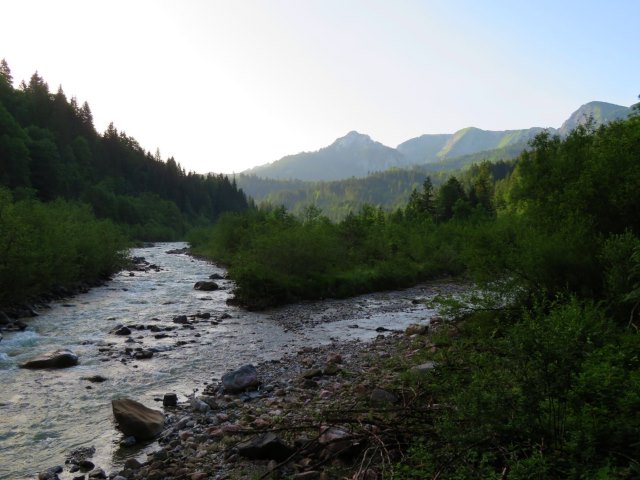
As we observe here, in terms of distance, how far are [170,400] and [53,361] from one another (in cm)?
563

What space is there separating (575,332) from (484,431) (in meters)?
1.98

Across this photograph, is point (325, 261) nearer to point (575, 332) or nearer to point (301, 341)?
point (301, 341)

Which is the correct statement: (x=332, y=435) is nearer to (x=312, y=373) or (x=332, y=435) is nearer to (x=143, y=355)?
(x=312, y=373)

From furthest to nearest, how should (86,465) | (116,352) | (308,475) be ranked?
(116,352)
(86,465)
(308,475)

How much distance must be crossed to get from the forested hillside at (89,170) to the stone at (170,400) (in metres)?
50.9

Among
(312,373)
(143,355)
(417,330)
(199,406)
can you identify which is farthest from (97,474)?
(417,330)

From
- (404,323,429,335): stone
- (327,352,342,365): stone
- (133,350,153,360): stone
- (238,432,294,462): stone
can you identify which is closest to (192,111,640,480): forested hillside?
(238,432,294,462): stone

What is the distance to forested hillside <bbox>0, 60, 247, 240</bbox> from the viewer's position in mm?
66537

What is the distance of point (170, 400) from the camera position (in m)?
10.9

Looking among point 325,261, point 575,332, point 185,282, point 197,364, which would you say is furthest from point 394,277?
point 575,332

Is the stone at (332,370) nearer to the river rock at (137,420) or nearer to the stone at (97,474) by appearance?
the river rock at (137,420)

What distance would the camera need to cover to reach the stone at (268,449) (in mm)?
7288

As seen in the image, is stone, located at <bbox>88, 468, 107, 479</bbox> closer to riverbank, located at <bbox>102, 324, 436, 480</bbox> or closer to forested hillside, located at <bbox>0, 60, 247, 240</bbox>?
riverbank, located at <bbox>102, 324, 436, 480</bbox>

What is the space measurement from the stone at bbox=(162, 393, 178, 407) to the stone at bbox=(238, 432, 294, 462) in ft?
13.4
